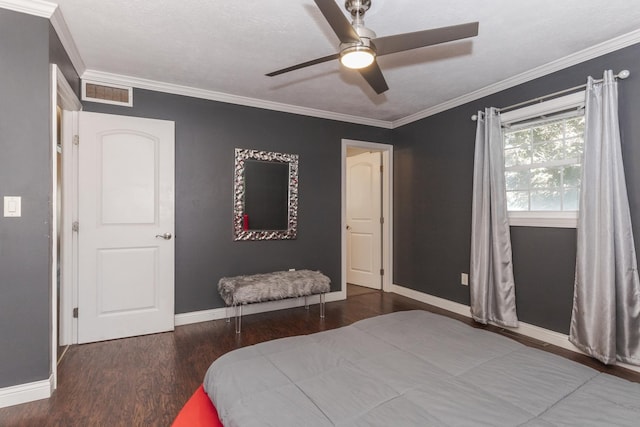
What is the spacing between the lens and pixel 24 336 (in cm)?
204

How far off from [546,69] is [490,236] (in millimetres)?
1583

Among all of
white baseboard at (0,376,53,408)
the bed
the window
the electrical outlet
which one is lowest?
white baseboard at (0,376,53,408)

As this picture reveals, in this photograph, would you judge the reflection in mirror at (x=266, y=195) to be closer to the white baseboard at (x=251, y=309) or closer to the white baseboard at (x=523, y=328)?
the white baseboard at (x=251, y=309)

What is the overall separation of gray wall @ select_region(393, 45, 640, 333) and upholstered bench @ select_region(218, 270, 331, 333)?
1.47 metres

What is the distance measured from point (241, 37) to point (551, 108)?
270cm

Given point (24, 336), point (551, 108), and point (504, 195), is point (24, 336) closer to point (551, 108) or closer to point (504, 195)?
point (504, 195)

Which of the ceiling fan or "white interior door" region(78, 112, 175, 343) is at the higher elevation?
the ceiling fan

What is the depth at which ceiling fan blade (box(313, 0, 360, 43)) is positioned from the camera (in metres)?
1.50

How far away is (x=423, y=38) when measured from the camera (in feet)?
5.82

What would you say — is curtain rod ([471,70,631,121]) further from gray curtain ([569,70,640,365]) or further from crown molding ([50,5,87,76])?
crown molding ([50,5,87,76])

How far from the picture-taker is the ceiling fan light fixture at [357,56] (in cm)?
176

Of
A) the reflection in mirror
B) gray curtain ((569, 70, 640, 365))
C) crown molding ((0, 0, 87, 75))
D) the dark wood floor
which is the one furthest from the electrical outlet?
crown molding ((0, 0, 87, 75))

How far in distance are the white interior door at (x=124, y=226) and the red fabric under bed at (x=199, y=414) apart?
2.09 metres

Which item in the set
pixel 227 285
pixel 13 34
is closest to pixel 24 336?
pixel 227 285
